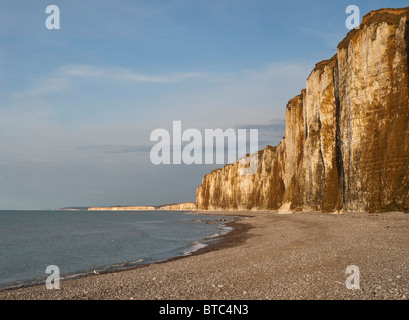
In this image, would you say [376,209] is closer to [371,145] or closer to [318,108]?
[371,145]

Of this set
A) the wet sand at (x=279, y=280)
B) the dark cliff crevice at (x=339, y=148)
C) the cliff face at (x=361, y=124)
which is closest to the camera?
the wet sand at (x=279, y=280)

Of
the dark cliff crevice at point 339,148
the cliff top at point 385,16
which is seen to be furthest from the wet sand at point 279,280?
the cliff top at point 385,16

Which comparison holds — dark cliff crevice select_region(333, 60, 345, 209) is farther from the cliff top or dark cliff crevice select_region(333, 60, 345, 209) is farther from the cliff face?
the cliff top

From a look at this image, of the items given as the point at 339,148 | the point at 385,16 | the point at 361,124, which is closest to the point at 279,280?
the point at 361,124

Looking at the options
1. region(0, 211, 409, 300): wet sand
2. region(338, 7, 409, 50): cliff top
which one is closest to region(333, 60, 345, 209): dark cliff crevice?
region(338, 7, 409, 50): cliff top

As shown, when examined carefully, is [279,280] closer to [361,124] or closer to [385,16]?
[361,124]

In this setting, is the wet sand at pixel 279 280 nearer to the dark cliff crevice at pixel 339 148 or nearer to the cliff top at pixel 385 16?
the dark cliff crevice at pixel 339 148

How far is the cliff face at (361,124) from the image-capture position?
31.8 metres

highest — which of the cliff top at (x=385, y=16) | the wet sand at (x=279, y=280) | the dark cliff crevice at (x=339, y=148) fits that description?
the cliff top at (x=385, y=16)
